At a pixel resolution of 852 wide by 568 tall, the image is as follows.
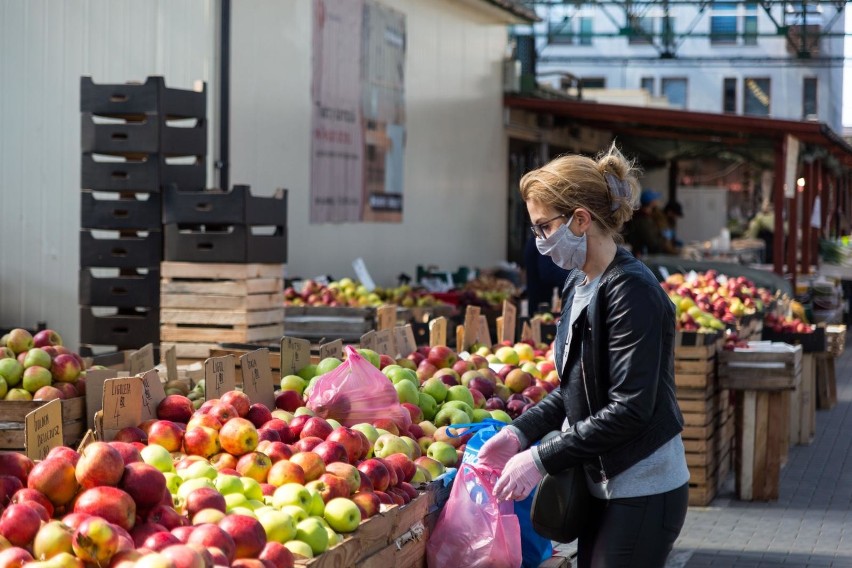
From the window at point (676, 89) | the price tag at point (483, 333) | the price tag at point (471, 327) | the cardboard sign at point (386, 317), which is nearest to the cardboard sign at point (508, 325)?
the price tag at point (483, 333)

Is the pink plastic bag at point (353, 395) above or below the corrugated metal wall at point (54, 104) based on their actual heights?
below

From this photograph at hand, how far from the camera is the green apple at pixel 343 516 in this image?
343 cm

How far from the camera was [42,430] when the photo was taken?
11.7ft

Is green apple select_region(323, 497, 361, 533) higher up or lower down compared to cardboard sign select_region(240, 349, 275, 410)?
lower down

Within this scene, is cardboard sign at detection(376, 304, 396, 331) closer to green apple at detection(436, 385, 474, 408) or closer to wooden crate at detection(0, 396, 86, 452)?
green apple at detection(436, 385, 474, 408)

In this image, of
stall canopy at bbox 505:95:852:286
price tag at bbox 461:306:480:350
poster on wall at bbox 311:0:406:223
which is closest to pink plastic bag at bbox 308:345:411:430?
price tag at bbox 461:306:480:350

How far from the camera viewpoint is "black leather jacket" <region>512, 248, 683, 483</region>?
10.4ft

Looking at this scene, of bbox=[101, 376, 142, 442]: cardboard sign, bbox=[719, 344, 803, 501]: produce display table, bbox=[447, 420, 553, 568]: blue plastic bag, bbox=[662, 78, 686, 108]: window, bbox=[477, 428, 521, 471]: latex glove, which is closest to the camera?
bbox=[477, 428, 521, 471]: latex glove

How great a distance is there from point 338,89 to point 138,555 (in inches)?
404

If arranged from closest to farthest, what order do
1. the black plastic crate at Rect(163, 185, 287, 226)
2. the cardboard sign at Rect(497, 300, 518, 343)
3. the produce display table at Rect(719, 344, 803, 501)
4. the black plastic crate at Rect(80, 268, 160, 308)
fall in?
the black plastic crate at Rect(163, 185, 287, 226)
the black plastic crate at Rect(80, 268, 160, 308)
the cardboard sign at Rect(497, 300, 518, 343)
the produce display table at Rect(719, 344, 803, 501)

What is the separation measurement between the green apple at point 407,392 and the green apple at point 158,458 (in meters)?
1.62

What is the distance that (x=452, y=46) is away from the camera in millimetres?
16406

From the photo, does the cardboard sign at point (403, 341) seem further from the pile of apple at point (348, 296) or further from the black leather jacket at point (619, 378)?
the pile of apple at point (348, 296)

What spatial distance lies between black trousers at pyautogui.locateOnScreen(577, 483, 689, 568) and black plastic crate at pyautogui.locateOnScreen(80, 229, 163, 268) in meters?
4.89
